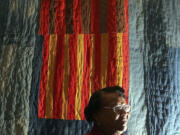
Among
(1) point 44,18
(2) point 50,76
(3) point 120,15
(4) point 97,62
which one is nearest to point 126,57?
(4) point 97,62

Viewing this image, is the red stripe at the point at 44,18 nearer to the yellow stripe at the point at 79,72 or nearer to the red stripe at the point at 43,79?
the red stripe at the point at 43,79

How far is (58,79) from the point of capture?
136 centimetres

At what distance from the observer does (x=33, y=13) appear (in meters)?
1.46

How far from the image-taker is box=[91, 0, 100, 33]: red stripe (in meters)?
1.39

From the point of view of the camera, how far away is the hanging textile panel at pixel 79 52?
4.33 feet

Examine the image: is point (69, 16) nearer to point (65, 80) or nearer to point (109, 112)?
point (65, 80)

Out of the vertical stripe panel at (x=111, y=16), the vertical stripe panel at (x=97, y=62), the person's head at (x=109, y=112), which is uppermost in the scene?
the vertical stripe panel at (x=111, y=16)

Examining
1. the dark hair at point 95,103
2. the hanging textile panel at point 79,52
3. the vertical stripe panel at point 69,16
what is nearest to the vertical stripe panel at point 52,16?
the hanging textile panel at point 79,52

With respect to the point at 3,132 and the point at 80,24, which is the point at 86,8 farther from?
A: the point at 3,132

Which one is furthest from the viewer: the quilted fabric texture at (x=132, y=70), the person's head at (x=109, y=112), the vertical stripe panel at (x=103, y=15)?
the vertical stripe panel at (x=103, y=15)

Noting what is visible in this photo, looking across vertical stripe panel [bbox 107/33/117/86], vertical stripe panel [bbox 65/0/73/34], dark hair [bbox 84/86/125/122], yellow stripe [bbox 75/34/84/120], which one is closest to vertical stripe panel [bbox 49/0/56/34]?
vertical stripe panel [bbox 65/0/73/34]

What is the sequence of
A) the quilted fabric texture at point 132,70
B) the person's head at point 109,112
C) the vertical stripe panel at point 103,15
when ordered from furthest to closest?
the vertical stripe panel at point 103,15
the quilted fabric texture at point 132,70
the person's head at point 109,112

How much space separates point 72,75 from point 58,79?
11 cm

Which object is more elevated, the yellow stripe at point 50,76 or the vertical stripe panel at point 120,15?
the vertical stripe panel at point 120,15
